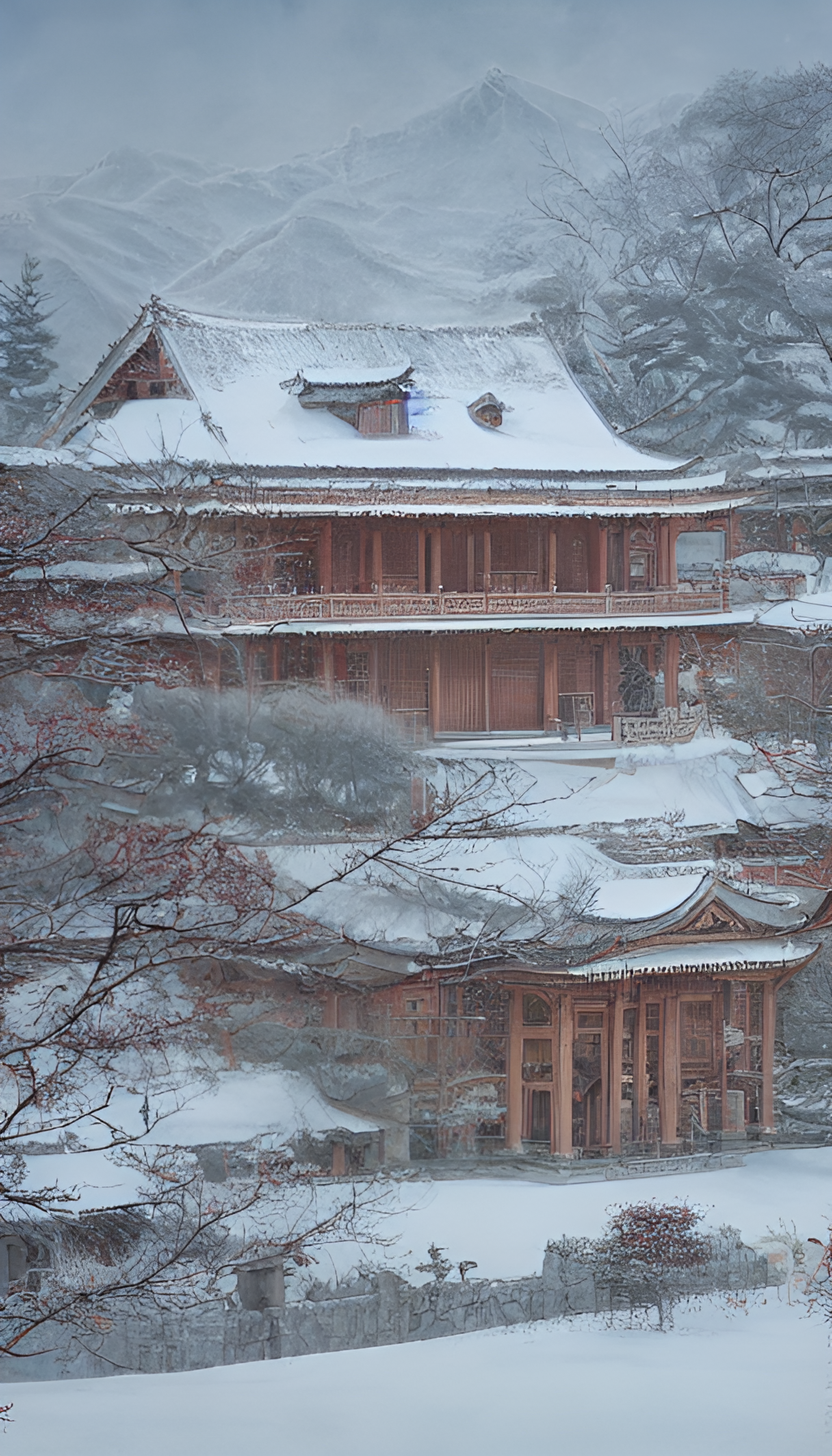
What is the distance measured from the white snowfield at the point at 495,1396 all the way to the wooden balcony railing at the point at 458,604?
6.72m

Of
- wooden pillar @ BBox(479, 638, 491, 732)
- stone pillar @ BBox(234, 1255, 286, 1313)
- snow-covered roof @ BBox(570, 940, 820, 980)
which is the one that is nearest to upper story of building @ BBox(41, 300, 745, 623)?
wooden pillar @ BBox(479, 638, 491, 732)

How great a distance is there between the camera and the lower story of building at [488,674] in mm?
15305

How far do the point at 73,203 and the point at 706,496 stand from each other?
34.3 ft

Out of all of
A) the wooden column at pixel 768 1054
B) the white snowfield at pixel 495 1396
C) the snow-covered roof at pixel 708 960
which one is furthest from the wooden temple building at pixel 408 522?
the white snowfield at pixel 495 1396

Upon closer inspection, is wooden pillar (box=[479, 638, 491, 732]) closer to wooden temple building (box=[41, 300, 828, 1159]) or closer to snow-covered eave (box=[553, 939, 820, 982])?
wooden temple building (box=[41, 300, 828, 1159])

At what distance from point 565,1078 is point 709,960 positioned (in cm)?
186

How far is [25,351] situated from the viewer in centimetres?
1847

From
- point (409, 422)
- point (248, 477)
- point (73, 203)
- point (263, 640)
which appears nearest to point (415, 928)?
point (263, 640)

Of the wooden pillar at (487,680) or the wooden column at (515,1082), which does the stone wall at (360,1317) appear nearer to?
the wooden column at (515,1082)

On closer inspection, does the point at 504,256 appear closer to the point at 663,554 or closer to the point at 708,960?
the point at 663,554

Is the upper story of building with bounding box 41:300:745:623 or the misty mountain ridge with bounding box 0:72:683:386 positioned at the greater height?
the misty mountain ridge with bounding box 0:72:683:386

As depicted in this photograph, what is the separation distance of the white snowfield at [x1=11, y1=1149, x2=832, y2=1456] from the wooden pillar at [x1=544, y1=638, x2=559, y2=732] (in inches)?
247

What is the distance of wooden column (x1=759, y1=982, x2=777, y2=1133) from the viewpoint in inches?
549

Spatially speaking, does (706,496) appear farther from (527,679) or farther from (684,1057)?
(684,1057)
